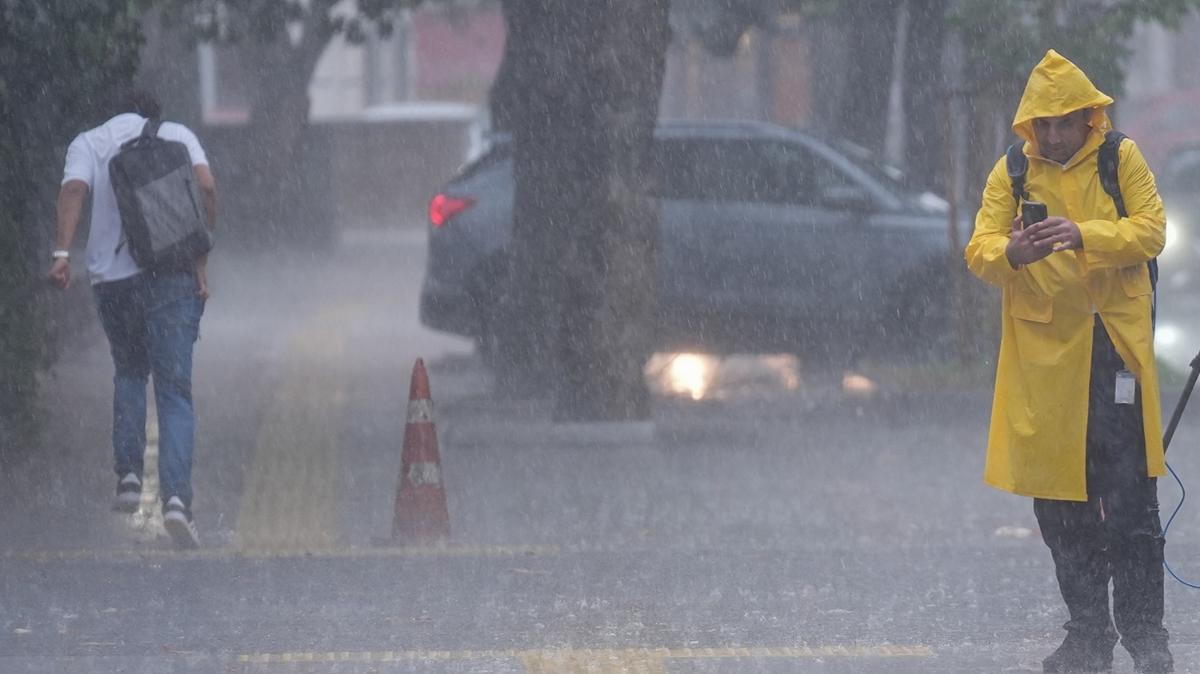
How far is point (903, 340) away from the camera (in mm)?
12891

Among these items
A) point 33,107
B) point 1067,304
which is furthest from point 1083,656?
point 33,107

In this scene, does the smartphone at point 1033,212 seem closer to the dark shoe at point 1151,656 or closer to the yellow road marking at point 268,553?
the dark shoe at point 1151,656

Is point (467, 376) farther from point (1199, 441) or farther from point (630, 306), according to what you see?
point (1199, 441)

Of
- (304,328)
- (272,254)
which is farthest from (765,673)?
(272,254)

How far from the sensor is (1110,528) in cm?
541

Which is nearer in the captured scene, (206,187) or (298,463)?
(206,187)

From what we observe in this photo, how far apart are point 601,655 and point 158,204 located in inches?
108

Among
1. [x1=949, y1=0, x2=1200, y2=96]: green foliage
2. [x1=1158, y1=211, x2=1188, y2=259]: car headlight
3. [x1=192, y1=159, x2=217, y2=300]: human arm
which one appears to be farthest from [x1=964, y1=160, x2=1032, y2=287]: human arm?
[x1=1158, y1=211, x2=1188, y2=259]: car headlight

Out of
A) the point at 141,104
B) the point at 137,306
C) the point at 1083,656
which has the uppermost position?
the point at 141,104

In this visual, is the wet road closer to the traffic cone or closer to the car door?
the traffic cone

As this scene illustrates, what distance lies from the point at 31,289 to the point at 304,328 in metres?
8.47

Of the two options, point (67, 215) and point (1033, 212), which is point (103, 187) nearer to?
point (67, 215)

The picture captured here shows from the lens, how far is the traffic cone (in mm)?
7723

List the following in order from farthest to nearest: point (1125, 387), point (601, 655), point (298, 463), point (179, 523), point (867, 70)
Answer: point (867, 70) → point (298, 463) → point (179, 523) → point (601, 655) → point (1125, 387)
